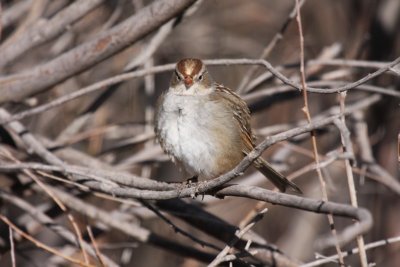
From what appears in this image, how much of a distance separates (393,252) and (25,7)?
10.5 ft

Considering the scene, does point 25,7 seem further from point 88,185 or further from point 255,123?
point 255,123

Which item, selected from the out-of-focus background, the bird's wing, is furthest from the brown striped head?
the out-of-focus background

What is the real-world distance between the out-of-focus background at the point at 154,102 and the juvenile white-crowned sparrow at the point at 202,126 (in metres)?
0.32

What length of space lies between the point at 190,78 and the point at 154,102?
1.58 metres

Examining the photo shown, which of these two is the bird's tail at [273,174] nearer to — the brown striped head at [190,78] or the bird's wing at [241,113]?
the bird's wing at [241,113]

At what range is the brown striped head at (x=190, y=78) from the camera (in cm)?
405

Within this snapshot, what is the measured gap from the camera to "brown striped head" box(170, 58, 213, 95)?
4.05m

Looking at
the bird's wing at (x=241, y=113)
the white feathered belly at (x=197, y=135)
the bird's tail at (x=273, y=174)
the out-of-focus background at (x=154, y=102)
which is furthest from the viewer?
the out-of-focus background at (x=154, y=102)

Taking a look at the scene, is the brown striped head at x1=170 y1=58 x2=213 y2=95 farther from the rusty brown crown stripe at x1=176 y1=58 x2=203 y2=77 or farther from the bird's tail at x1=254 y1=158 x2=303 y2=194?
the bird's tail at x1=254 y1=158 x2=303 y2=194

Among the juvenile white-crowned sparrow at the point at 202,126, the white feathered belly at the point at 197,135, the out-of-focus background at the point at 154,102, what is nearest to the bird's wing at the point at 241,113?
the juvenile white-crowned sparrow at the point at 202,126

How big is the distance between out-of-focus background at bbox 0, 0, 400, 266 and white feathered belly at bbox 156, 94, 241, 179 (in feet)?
1.19

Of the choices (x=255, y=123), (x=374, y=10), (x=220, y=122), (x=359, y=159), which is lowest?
(x=220, y=122)

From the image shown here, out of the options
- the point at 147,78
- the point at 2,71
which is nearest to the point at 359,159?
the point at 147,78

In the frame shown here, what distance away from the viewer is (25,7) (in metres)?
4.85
